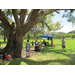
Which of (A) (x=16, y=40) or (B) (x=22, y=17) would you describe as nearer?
(A) (x=16, y=40)

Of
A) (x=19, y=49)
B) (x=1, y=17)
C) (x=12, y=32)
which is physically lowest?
(x=19, y=49)

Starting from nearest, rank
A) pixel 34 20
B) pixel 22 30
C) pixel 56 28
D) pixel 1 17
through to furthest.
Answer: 1. pixel 34 20
2. pixel 22 30
3. pixel 1 17
4. pixel 56 28

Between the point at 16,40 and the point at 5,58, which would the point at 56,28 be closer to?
the point at 16,40

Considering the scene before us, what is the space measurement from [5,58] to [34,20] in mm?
4107

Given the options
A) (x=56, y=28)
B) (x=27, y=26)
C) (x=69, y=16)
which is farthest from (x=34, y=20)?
(x=56, y=28)

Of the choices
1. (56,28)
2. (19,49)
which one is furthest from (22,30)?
(56,28)

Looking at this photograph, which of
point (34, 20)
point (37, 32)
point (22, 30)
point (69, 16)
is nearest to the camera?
point (34, 20)

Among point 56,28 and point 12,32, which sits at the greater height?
point 56,28

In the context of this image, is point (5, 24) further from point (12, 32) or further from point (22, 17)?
point (22, 17)

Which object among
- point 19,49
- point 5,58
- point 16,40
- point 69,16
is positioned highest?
point 69,16

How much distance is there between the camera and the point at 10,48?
7.02 metres

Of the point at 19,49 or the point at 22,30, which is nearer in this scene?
the point at 22,30

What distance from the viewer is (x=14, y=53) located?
6.96 meters

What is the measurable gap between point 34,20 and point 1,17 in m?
3.88
